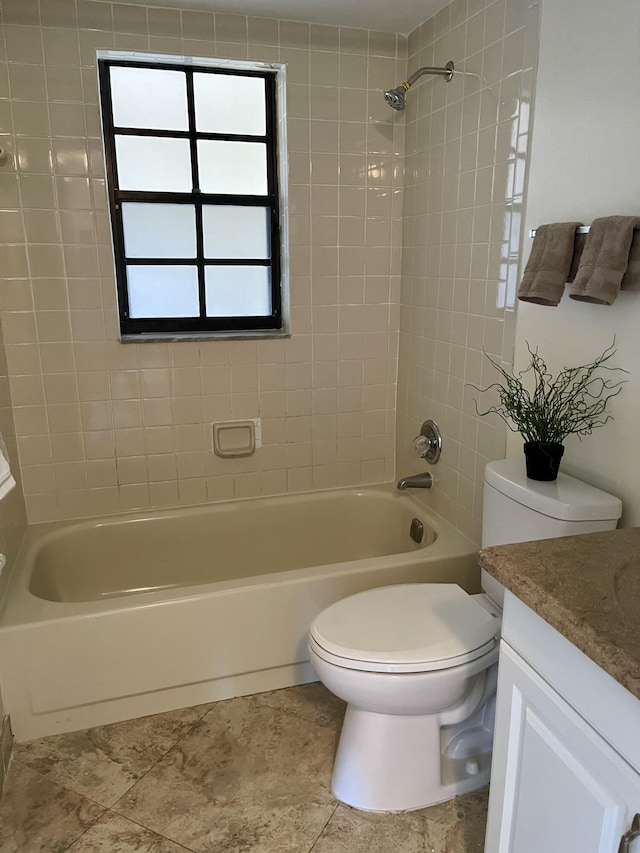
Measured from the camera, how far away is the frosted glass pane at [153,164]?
2.31m

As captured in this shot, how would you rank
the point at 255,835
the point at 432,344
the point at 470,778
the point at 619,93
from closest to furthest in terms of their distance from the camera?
1. the point at 619,93
2. the point at 255,835
3. the point at 470,778
4. the point at 432,344

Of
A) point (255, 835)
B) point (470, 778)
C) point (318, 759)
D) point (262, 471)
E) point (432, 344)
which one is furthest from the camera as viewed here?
point (262, 471)

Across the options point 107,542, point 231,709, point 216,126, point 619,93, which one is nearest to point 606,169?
point 619,93

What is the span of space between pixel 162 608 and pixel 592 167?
5.49ft

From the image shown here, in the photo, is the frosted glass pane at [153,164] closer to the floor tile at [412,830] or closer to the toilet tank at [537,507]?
the toilet tank at [537,507]

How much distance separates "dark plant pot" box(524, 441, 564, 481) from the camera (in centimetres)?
154

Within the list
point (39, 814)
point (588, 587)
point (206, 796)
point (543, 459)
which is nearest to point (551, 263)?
point (543, 459)

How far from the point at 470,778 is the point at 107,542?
153 cm

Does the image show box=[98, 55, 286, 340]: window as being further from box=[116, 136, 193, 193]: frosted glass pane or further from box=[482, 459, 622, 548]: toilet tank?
box=[482, 459, 622, 548]: toilet tank

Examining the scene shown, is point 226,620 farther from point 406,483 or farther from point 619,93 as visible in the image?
point 619,93

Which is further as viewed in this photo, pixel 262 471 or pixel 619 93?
pixel 262 471

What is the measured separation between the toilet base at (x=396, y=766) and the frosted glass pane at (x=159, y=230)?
1.77 m

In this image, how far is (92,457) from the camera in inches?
94.8

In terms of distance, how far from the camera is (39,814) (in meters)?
1.59
